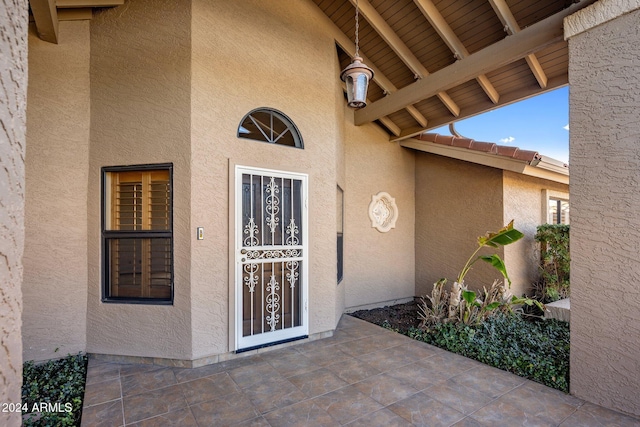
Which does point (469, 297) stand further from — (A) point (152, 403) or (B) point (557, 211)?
(B) point (557, 211)

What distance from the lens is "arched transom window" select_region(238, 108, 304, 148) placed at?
499 centimetres

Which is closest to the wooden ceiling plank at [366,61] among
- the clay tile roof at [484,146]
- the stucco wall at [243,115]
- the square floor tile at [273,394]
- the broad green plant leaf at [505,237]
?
the stucco wall at [243,115]

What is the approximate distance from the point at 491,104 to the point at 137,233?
633 cm

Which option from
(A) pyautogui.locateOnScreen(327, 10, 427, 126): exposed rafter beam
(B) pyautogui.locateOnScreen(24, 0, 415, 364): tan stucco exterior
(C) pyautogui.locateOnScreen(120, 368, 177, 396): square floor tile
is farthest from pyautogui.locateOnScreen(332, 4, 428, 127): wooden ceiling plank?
(C) pyautogui.locateOnScreen(120, 368, 177, 396): square floor tile

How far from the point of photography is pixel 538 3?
423cm

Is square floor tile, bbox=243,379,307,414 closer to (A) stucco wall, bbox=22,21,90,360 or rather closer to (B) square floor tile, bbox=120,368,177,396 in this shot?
(B) square floor tile, bbox=120,368,177,396

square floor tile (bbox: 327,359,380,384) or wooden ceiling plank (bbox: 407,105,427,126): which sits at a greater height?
wooden ceiling plank (bbox: 407,105,427,126)

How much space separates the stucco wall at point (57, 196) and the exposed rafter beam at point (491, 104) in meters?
6.19

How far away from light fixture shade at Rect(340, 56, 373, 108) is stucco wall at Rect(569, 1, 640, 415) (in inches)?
95.4

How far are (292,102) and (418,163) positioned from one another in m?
4.37

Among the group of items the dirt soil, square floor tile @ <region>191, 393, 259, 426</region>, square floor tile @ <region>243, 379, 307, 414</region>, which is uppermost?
square floor tile @ <region>191, 393, 259, 426</region>

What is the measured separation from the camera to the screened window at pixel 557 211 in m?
8.11

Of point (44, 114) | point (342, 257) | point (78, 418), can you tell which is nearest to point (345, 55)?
point (342, 257)

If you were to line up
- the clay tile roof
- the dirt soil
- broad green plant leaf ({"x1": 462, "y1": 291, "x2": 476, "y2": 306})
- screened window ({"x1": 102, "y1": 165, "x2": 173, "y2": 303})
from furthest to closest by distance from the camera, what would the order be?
the dirt soil
the clay tile roof
broad green plant leaf ({"x1": 462, "y1": 291, "x2": 476, "y2": 306})
screened window ({"x1": 102, "y1": 165, "x2": 173, "y2": 303})
